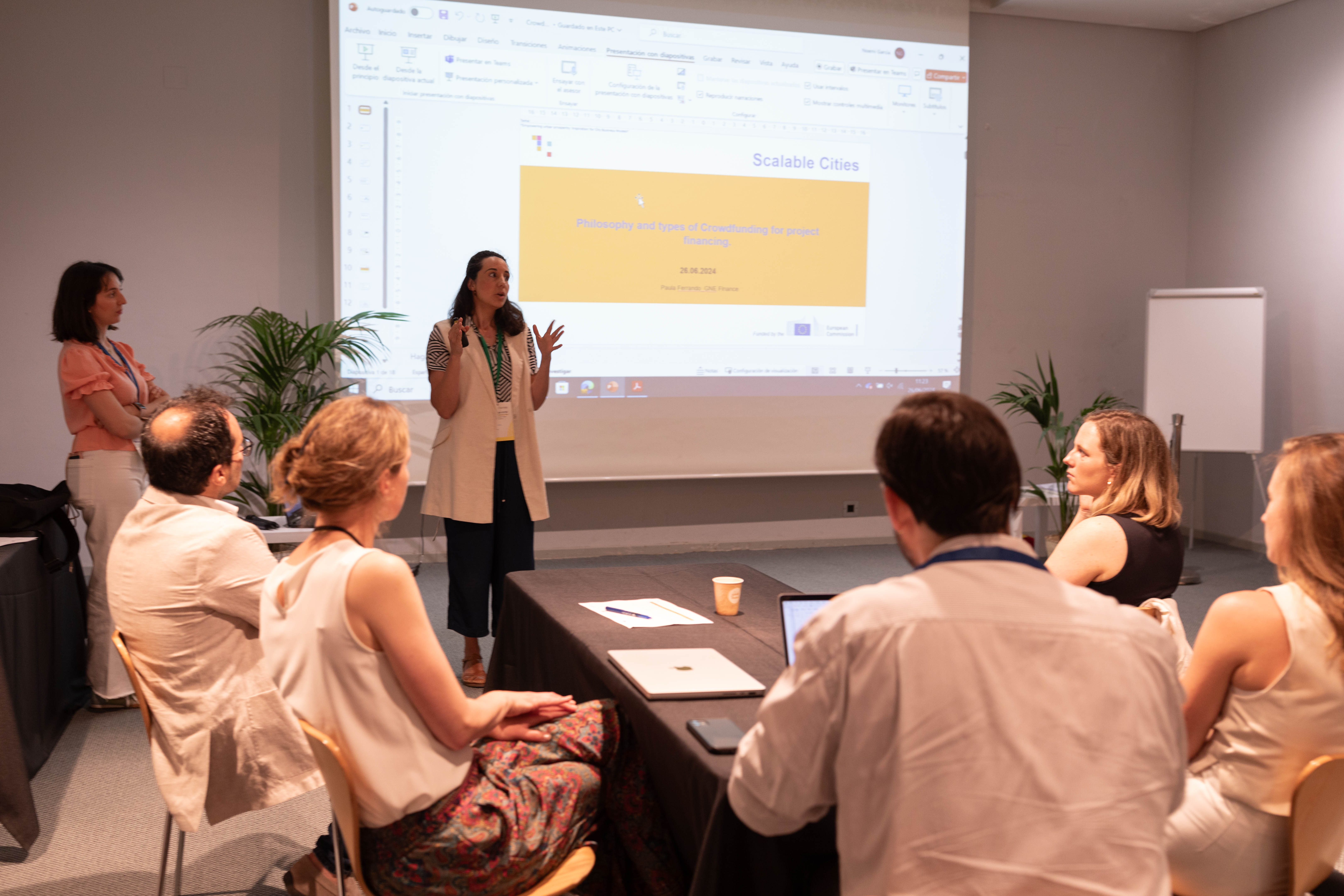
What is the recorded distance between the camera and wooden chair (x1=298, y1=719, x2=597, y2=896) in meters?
1.35

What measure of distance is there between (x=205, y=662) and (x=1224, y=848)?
67.7 inches

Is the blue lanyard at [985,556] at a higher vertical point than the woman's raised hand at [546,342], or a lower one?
lower

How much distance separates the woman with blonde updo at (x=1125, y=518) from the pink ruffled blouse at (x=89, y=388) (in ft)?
9.44

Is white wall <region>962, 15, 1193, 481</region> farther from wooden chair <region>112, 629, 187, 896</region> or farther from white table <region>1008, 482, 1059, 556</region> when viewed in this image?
wooden chair <region>112, 629, 187, 896</region>

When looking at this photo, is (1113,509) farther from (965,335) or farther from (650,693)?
(965,335)

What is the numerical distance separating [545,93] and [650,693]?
4079mm

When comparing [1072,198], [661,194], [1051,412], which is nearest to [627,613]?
[661,194]

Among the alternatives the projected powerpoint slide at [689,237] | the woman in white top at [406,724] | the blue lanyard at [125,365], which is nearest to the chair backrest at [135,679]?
the woman in white top at [406,724]

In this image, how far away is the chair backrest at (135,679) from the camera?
1733 mm

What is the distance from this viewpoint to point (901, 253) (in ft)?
18.5

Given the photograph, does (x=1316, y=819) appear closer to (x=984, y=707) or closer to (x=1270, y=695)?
(x=1270, y=695)

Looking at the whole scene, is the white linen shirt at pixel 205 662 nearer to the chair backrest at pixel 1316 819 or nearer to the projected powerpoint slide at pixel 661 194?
the chair backrest at pixel 1316 819

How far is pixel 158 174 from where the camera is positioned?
4.83 meters

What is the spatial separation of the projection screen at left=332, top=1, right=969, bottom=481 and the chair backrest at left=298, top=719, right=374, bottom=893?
3478 millimetres
